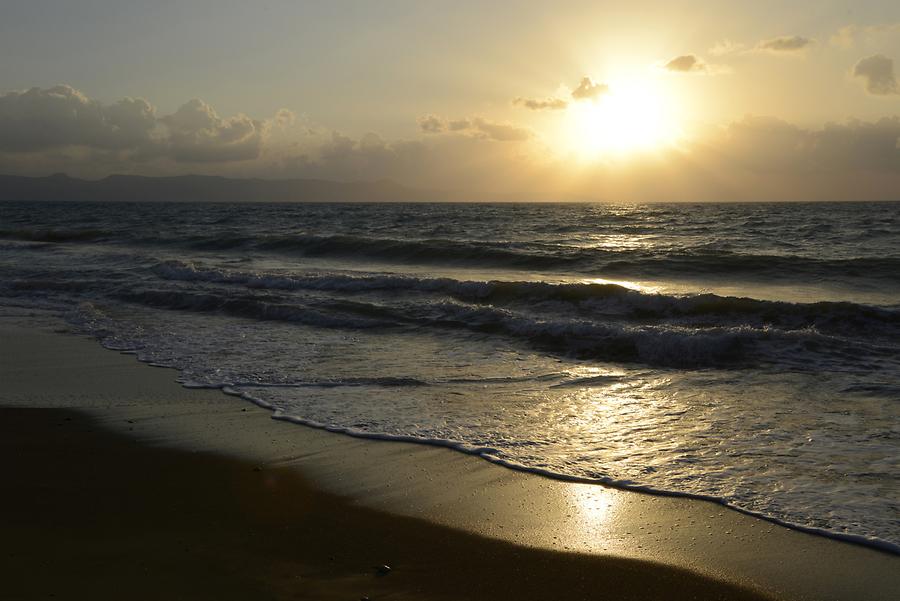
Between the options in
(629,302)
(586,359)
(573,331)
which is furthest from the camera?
(629,302)

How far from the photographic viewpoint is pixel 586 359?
33.8 ft

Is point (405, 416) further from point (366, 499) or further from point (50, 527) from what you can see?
point (50, 527)

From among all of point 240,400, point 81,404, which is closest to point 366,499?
point 240,400

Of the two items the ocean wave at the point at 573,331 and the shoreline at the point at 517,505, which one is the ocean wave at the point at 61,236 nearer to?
the ocean wave at the point at 573,331

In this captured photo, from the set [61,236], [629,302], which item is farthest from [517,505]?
[61,236]

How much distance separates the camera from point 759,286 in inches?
734

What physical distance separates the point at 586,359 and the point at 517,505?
5.61m

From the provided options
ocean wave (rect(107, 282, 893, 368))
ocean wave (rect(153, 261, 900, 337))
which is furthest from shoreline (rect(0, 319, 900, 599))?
ocean wave (rect(153, 261, 900, 337))

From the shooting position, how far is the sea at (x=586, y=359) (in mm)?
5688

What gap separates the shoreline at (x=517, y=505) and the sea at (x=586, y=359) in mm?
233

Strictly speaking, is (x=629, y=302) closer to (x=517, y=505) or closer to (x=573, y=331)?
(x=573, y=331)

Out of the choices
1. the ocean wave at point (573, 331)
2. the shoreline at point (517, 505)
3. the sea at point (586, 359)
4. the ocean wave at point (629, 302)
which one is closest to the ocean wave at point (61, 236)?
the sea at point (586, 359)

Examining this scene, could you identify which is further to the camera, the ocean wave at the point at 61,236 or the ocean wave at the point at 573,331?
the ocean wave at the point at 61,236

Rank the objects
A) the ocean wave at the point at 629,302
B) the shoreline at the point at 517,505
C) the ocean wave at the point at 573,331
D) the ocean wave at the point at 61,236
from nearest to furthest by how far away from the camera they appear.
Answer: the shoreline at the point at 517,505
the ocean wave at the point at 573,331
the ocean wave at the point at 629,302
the ocean wave at the point at 61,236
